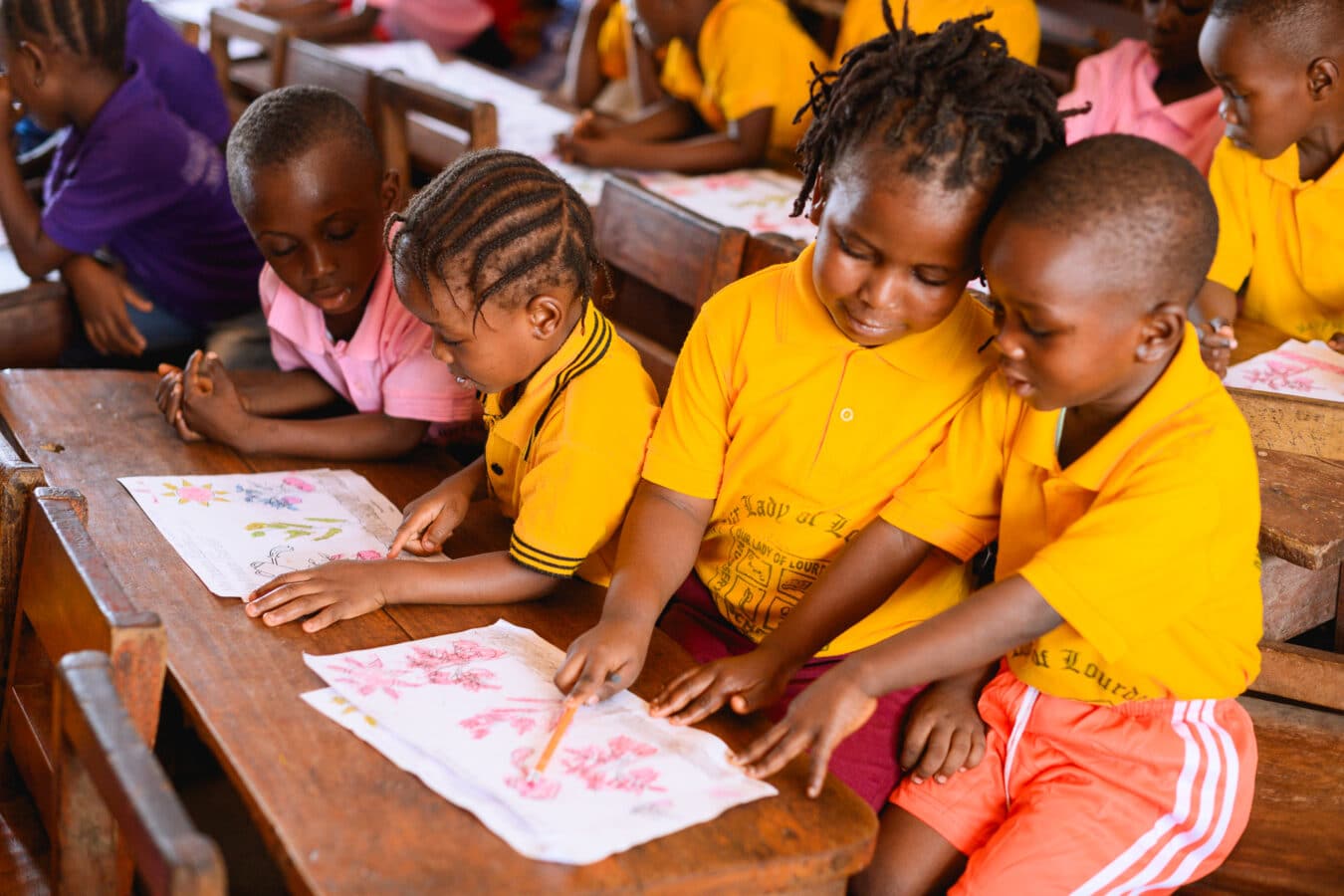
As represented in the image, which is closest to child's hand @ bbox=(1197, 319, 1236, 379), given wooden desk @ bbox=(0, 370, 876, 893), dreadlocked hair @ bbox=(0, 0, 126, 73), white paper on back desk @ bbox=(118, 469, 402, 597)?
wooden desk @ bbox=(0, 370, 876, 893)

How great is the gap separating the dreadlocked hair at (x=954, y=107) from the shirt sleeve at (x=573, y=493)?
45cm

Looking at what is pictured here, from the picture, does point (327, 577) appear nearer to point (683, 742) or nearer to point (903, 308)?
point (683, 742)

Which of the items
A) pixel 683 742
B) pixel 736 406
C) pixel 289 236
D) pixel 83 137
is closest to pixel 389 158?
pixel 83 137

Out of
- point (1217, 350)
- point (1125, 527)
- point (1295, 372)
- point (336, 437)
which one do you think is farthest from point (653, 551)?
point (1295, 372)

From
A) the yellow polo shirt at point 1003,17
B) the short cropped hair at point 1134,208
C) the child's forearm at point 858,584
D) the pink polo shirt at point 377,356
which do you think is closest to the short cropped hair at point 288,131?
the pink polo shirt at point 377,356

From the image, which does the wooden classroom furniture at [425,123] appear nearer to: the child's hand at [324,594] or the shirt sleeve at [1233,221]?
the child's hand at [324,594]

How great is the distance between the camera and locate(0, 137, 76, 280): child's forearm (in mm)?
2705

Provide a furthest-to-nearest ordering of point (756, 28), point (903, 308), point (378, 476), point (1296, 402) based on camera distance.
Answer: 1. point (756, 28)
2. point (378, 476)
3. point (1296, 402)
4. point (903, 308)

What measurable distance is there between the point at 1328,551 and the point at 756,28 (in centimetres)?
230

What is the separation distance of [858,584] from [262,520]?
2.50 feet

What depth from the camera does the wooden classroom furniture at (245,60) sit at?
362cm

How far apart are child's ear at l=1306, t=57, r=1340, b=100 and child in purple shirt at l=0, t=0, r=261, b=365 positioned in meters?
2.14

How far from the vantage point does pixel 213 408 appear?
1867mm

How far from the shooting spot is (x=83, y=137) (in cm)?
274
